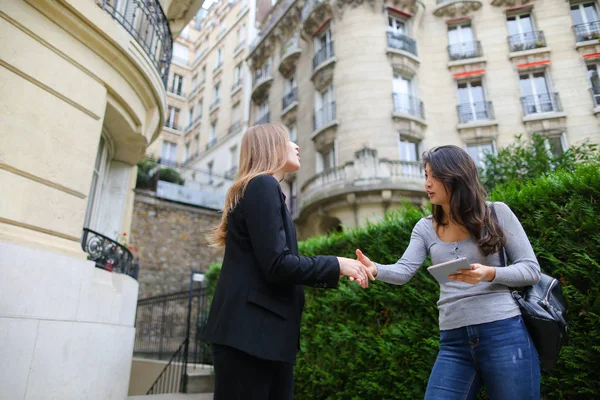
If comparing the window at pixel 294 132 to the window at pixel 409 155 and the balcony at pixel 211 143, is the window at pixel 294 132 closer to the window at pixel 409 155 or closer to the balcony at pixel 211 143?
the window at pixel 409 155

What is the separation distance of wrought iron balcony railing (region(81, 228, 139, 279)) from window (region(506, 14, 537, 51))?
17.8 metres

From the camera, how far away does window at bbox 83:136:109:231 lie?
267 inches

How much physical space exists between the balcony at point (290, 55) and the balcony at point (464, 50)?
716cm

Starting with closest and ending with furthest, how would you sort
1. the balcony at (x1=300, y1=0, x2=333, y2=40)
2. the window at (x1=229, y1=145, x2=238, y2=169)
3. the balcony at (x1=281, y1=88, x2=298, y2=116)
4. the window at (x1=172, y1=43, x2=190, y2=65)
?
the balcony at (x1=300, y1=0, x2=333, y2=40)
the balcony at (x1=281, y1=88, x2=298, y2=116)
the window at (x1=229, y1=145, x2=238, y2=169)
the window at (x1=172, y1=43, x2=190, y2=65)

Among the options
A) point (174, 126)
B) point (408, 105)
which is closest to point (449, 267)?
point (408, 105)

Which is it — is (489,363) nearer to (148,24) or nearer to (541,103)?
(148,24)

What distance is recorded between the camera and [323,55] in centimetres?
1844

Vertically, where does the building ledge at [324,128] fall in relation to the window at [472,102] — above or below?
below

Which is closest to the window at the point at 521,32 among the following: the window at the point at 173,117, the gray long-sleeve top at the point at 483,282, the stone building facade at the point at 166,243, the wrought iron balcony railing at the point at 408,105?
the wrought iron balcony railing at the point at 408,105

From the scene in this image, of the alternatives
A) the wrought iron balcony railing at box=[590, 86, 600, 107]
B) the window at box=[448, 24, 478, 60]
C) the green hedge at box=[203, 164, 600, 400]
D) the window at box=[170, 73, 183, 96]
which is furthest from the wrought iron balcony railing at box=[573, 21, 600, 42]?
the window at box=[170, 73, 183, 96]

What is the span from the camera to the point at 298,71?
20.5 metres

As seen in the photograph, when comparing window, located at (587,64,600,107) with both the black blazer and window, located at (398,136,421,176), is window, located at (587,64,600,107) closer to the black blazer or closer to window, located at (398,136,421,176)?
window, located at (398,136,421,176)

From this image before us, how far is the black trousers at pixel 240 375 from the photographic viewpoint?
5.90ft

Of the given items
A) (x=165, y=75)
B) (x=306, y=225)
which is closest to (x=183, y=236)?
(x=306, y=225)
